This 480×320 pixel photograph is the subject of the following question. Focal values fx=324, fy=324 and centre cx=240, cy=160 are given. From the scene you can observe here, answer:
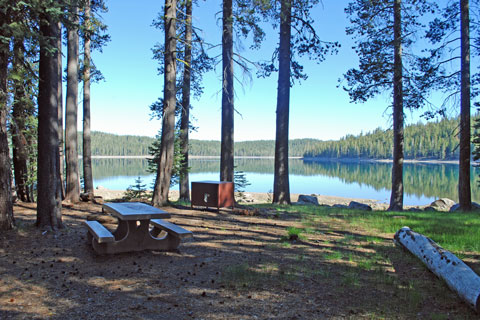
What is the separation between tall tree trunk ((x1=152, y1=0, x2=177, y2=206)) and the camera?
32.1 ft

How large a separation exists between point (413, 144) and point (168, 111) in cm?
10981

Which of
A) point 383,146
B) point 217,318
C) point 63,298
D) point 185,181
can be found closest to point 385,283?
point 217,318

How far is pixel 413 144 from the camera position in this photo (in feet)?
339

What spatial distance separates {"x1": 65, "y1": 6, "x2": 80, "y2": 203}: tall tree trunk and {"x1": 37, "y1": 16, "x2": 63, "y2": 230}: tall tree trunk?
409 centimetres

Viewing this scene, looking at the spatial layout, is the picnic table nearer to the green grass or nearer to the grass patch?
the grass patch

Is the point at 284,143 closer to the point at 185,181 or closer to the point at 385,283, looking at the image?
the point at 185,181

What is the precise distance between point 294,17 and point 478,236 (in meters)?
9.88

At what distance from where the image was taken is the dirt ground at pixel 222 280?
319 centimetres

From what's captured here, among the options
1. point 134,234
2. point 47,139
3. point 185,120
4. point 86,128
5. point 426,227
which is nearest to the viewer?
point 134,234

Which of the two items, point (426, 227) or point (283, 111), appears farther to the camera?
point (283, 111)

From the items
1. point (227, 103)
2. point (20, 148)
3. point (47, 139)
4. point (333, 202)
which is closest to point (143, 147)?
point (333, 202)

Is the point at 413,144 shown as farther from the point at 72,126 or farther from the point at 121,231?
the point at 121,231

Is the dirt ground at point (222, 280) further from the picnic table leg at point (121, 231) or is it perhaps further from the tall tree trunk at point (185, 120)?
the tall tree trunk at point (185, 120)

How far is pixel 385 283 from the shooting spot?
4.04m
